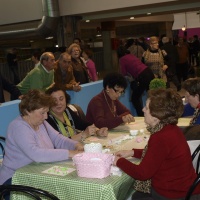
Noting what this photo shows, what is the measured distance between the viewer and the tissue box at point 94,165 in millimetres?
2006

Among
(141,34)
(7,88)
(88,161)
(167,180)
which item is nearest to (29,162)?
(88,161)

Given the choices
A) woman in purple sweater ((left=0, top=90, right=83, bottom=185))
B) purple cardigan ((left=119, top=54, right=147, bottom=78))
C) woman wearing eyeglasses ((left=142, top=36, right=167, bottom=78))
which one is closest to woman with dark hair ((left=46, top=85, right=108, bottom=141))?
woman in purple sweater ((left=0, top=90, right=83, bottom=185))

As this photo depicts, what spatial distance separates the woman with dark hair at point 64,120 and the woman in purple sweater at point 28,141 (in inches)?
17.0

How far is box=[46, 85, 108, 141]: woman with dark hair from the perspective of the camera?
298 centimetres

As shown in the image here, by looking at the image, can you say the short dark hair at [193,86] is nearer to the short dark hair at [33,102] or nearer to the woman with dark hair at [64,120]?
the woman with dark hair at [64,120]

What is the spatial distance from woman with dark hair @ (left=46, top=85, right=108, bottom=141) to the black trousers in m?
3.06

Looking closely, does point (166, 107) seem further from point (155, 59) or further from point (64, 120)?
point (155, 59)

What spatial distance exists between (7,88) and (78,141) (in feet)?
6.58

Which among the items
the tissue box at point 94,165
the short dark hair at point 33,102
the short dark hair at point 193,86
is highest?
the short dark hair at point 33,102

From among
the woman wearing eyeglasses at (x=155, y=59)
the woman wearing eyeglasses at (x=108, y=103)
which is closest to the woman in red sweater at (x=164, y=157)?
the woman wearing eyeglasses at (x=108, y=103)

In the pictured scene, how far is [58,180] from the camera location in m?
2.07

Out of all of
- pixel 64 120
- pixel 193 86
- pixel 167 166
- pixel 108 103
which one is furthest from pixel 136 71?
pixel 167 166

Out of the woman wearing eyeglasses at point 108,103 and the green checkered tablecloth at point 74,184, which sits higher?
the woman wearing eyeglasses at point 108,103

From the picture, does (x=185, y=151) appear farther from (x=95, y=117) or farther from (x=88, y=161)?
(x=95, y=117)
